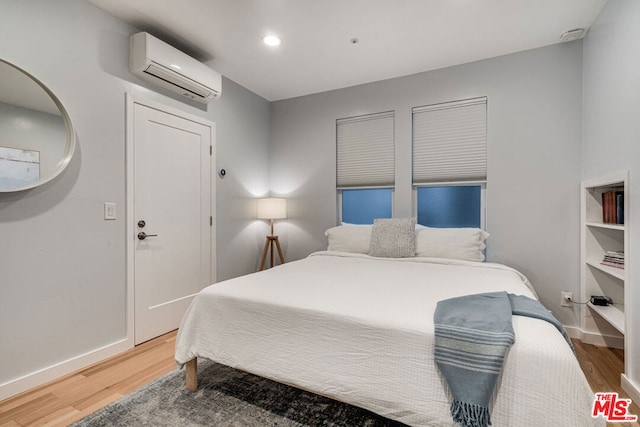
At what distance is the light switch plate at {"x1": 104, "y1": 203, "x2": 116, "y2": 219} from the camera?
7.46 feet

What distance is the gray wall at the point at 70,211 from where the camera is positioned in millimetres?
1814

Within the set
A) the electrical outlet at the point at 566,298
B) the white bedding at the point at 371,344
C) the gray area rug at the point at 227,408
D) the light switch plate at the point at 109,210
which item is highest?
the light switch plate at the point at 109,210

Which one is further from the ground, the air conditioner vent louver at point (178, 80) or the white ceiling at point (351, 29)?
the white ceiling at point (351, 29)

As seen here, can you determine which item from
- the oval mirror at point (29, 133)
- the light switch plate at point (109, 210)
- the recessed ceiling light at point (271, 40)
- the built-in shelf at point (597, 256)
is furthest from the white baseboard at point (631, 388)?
the oval mirror at point (29, 133)

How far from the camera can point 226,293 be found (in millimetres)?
1714

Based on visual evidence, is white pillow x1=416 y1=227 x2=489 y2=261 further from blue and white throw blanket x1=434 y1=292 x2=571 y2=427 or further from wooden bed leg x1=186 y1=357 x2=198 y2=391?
wooden bed leg x1=186 y1=357 x2=198 y2=391

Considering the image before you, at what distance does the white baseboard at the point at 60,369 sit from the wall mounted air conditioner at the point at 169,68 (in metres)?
2.17

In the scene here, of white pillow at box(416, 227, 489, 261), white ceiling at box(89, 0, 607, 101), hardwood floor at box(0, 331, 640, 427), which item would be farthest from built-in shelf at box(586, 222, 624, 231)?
white ceiling at box(89, 0, 607, 101)

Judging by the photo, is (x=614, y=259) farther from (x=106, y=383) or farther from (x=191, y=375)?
(x=106, y=383)

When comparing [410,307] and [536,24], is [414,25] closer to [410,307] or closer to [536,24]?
[536,24]

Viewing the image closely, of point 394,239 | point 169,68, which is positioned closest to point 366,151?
point 394,239

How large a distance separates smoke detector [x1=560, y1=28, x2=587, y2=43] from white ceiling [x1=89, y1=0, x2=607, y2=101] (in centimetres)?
5

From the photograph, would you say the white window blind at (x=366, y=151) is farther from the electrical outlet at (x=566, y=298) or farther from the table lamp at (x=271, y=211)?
the electrical outlet at (x=566, y=298)

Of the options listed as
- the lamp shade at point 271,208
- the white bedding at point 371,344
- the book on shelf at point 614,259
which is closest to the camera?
the white bedding at point 371,344
